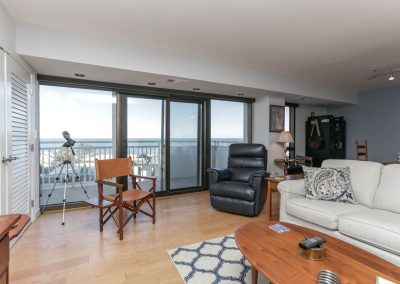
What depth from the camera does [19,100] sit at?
2461 millimetres

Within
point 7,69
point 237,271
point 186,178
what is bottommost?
point 237,271

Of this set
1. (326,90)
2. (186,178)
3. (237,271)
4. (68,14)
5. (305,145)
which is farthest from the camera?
(305,145)

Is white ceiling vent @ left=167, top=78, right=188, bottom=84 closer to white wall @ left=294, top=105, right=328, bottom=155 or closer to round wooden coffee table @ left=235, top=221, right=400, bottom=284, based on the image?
round wooden coffee table @ left=235, top=221, right=400, bottom=284

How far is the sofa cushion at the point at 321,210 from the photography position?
2.03 metres

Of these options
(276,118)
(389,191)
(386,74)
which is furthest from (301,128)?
(389,191)

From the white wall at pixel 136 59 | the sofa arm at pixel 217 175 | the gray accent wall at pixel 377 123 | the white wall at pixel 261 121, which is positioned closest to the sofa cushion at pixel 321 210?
the sofa arm at pixel 217 175

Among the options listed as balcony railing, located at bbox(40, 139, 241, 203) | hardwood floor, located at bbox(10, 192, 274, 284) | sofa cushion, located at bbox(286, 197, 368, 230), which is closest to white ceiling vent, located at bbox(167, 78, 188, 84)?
balcony railing, located at bbox(40, 139, 241, 203)

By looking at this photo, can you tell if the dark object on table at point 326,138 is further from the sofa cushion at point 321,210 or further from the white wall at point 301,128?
the sofa cushion at point 321,210

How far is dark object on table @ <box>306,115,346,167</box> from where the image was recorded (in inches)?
212

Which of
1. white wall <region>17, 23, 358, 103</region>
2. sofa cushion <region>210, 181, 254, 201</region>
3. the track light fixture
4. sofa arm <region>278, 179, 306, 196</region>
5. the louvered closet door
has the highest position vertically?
the track light fixture

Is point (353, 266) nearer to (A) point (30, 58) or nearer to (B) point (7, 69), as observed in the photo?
(B) point (7, 69)

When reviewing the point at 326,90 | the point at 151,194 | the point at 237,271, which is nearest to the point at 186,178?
the point at 151,194

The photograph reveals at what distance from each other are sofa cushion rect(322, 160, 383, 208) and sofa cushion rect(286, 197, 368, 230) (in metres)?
0.12

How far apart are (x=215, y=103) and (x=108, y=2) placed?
2971 millimetres
